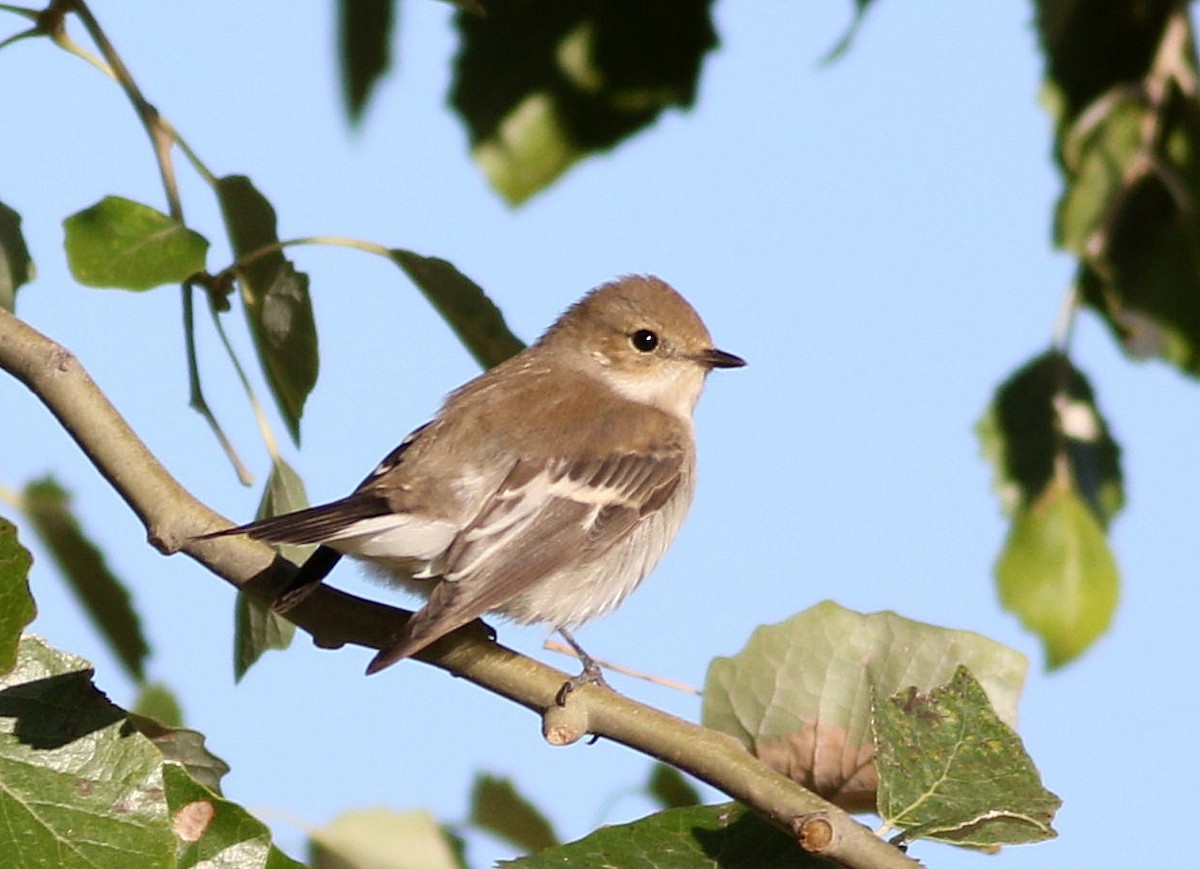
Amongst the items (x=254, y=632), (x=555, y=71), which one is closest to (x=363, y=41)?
(x=555, y=71)

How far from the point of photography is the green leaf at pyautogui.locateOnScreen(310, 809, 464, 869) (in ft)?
9.46

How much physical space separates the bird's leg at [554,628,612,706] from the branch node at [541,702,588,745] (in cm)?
2

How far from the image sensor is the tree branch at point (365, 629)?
2.11m

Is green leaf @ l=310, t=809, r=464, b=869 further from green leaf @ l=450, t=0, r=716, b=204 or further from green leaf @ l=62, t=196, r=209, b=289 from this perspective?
green leaf @ l=450, t=0, r=716, b=204

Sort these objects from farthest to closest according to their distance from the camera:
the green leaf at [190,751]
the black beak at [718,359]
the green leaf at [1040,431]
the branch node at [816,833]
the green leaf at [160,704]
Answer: the black beak at [718,359] < the green leaf at [1040,431] < the green leaf at [160,704] < the green leaf at [190,751] < the branch node at [816,833]

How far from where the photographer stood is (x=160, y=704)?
3182mm

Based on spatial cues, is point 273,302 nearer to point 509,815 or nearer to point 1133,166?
point 509,815

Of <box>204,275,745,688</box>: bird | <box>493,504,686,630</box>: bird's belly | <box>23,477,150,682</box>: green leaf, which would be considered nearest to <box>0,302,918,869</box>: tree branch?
<box>204,275,745,688</box>: bird

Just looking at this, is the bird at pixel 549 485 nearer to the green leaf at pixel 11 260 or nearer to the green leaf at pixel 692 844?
the green leaf at pixel 11 260

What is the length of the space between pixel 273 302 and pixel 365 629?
0.52 meters

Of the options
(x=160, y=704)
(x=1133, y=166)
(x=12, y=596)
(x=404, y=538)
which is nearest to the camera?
(x=12, y=596)

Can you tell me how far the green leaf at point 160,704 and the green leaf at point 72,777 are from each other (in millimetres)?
1098

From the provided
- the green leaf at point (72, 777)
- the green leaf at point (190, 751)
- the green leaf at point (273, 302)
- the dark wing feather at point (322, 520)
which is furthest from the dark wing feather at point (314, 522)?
the green leaf at point (72, 777)

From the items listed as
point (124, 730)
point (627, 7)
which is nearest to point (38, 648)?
point (124, 730)
